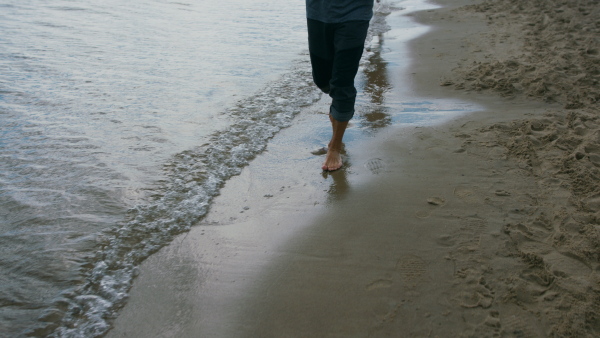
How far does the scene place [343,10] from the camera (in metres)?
2.86

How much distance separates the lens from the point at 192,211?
8.97 feet

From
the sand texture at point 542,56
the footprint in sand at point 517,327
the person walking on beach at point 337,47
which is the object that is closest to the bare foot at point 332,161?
the person walking on beach at point 337,47

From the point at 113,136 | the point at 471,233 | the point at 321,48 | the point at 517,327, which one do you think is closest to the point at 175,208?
the point at 113,136

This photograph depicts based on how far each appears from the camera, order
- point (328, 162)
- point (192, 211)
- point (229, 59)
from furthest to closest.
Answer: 1. point (229, 59)
2. point (328, 162)
3. point (192, 211)

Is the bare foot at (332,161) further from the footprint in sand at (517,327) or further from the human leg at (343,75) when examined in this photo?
the footprint in sand at (517,327)

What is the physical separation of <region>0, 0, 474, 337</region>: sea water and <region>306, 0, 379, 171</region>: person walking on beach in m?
0.76

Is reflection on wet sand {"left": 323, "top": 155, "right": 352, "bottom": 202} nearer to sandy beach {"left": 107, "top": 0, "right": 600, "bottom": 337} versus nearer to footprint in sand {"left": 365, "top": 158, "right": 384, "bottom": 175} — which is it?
sandy beach {"left": 107, "top": 0, "right": 600, "bottom": 337}

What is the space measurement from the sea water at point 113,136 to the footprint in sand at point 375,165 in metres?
0.72

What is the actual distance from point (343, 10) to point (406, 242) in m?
1.61

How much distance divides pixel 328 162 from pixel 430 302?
1.50 metres

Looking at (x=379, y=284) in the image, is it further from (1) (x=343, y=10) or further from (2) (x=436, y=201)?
(1) (x=343, y=10)

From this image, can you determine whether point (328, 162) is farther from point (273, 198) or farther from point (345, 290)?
point (345, 290)

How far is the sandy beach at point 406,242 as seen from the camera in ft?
5.98

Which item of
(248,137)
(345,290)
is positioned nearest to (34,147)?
(248,137)
